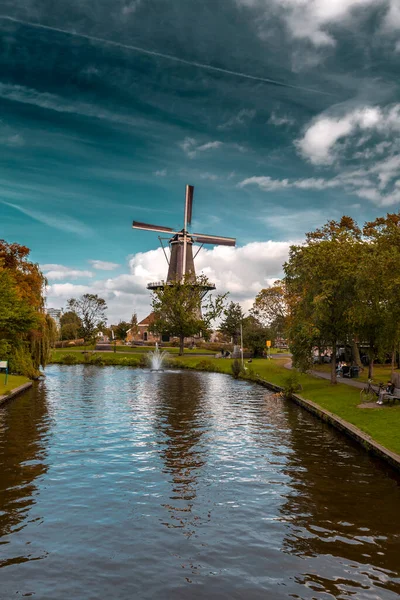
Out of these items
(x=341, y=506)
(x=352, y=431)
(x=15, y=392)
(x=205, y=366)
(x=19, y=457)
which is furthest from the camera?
(x=205, y=366)

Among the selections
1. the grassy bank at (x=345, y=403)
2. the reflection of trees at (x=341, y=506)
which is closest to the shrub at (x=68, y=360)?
the grassy bank at (x=345, y=403)

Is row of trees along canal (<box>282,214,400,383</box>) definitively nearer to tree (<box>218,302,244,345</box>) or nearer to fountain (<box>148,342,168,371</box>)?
fountain (<box>148,342,168,371</box>)

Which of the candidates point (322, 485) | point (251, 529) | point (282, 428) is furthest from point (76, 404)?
point (251, 529)

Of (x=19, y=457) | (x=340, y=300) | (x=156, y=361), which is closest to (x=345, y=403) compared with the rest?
(x=340, y=300)

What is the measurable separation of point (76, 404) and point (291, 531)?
22.8 metres

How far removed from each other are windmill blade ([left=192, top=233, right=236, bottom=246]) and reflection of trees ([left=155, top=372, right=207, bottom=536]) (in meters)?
64.0

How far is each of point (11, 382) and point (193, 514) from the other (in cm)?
3029

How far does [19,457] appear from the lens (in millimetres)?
17953

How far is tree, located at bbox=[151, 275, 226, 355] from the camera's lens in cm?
8625

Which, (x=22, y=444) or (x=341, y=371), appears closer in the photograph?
(x=22, y=444)

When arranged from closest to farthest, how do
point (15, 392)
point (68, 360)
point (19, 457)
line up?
point (19, 457), point (15, 392), point (68, 360)

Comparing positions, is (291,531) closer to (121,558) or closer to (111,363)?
(121,558)

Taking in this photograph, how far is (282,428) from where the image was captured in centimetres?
2459

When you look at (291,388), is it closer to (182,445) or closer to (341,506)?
(182,445)
